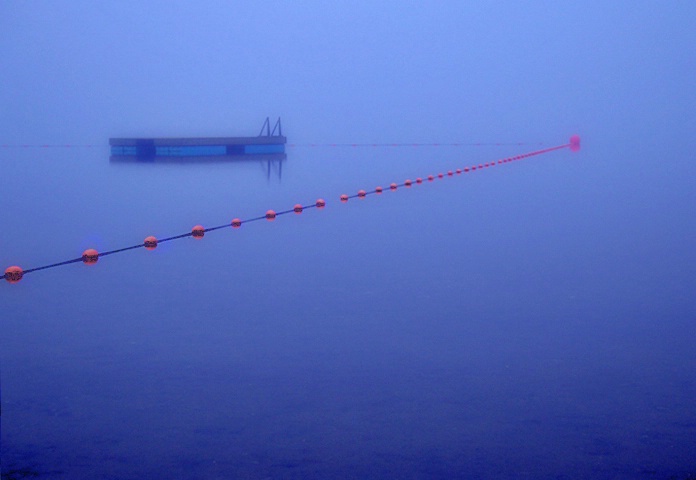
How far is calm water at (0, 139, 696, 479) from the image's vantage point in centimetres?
179

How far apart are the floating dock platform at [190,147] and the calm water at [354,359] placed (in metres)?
12.4

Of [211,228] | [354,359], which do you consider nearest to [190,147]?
[211,228]

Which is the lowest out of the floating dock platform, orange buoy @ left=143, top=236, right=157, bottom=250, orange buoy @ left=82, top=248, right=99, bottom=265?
orange buoy @ left=82, top=248, right=99, bottom=265

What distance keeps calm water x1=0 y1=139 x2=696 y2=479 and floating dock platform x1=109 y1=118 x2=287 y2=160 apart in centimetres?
1240

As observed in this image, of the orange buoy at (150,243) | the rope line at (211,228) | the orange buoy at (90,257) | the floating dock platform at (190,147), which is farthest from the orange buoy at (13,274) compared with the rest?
the floating dock platform at (190,147)

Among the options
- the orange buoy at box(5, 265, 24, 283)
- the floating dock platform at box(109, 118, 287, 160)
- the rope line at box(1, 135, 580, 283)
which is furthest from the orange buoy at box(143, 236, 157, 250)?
the floating dock platform at box(109, 118, 287, 160)

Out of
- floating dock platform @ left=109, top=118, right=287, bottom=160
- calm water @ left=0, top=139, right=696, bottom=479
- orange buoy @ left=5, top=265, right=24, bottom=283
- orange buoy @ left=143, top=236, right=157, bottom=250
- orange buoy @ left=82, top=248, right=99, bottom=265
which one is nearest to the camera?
calm water @ left=0, top=139, right=696, bottom=479

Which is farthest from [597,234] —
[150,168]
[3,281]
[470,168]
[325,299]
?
[150,168]

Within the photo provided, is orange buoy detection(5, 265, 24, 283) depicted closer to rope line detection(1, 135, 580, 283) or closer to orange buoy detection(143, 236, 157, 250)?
rope line detection(1, 135, 580, 283)

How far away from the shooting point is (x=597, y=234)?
534cm

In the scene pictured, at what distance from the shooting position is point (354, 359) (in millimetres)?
2488

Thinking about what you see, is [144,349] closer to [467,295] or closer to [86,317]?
[86,317]

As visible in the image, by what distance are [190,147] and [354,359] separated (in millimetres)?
15843

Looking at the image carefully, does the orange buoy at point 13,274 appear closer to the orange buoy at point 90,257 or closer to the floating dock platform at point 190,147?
the orange buoy at point 90,257
